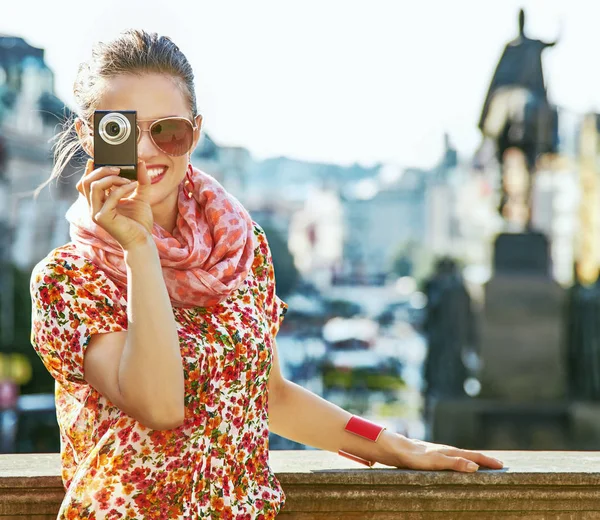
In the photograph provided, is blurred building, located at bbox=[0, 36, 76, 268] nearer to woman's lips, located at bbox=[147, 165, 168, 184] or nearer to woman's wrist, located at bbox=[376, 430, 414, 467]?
woman's wrist, located at bbox=[376, 430, 414, 467]

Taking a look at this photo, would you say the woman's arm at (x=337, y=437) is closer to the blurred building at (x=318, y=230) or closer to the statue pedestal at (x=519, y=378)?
the statue pedestal at (x=519, y=378)

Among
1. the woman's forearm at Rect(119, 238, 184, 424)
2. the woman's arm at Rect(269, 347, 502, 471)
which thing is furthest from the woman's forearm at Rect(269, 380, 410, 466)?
the woman's forearm at Rect(119, 238, 184, 424)

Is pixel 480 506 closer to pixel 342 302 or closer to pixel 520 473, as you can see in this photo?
pixel 520 473

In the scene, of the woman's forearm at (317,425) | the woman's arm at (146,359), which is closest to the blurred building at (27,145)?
the woman's forearm at (317,425)

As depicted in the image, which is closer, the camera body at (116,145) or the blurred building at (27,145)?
the camera body at (116,145)

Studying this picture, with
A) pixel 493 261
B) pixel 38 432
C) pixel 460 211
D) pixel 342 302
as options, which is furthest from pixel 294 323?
pixel 460 211

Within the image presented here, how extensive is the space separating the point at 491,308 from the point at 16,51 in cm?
3165

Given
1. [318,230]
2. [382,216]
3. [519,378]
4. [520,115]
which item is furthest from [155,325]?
[318,230]

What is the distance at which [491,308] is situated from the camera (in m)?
11.1

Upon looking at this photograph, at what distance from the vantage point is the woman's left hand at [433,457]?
2582mm

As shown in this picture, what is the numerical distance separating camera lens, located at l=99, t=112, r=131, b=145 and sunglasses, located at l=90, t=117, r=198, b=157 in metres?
0.07

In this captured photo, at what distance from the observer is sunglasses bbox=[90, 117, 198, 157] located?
2121mm

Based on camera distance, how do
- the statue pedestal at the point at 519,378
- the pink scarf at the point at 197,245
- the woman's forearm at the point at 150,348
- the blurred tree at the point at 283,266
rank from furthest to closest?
the blurred tree at the point at 283,266
the statue pedestal at the point at 519,378
the pink scarf at the point at 197,245
the woman's forearm at the point at 150,348

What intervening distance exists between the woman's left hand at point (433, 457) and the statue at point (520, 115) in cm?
932
